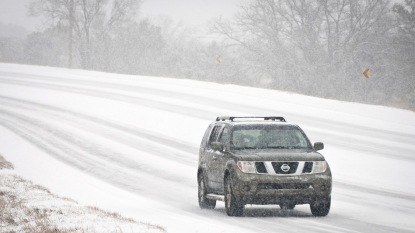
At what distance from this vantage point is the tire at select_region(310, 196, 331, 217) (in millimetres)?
11805

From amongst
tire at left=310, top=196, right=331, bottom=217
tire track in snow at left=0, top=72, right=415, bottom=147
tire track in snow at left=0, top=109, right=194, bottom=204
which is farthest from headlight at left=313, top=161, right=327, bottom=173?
tire track in snow at left=0, top=72, right=415, bottom=147

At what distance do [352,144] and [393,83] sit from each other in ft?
110

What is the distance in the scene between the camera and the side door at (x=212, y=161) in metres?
13.4

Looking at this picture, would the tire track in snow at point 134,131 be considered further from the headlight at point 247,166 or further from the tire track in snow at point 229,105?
the headlight at point 247,166

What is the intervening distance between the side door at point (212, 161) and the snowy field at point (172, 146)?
0.57 m

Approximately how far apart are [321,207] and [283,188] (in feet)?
2.85

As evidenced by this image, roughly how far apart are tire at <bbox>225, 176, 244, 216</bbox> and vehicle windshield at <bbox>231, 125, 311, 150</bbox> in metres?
0.84

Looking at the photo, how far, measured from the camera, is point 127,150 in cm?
2422

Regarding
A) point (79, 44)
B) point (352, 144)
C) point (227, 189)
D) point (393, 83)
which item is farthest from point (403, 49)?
point (227, 189)

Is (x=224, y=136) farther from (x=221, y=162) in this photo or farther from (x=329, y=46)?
(x=329, y=46)

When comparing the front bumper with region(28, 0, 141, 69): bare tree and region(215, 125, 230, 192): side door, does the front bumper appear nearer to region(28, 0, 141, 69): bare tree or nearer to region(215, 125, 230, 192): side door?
region(215, 125, 230, 192): side door

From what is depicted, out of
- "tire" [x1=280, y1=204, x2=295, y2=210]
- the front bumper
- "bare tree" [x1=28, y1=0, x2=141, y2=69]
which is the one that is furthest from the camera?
"bare tree" [x1=28, y1=0, x2=141, y2=69]

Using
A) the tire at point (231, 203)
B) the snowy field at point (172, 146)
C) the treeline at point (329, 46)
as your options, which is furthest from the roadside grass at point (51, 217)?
the treeline at point (329, 46)

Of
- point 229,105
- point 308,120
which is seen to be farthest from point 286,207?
point 229,105
